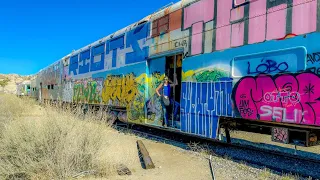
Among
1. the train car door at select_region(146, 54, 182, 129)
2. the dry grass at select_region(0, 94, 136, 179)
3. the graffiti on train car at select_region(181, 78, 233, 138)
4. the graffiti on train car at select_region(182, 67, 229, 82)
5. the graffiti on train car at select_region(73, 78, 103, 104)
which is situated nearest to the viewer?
the dry grass at select_region(0, 94, 136, 179)

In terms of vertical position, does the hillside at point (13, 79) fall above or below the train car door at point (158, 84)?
above

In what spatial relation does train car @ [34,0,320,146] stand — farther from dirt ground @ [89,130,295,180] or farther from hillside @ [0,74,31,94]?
hillside @ [0,74,31,94]

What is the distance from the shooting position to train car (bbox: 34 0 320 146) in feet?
16.6

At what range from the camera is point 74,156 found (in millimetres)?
5285

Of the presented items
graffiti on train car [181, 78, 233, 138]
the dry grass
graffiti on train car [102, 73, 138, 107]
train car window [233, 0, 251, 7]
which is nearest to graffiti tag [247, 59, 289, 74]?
graffiti on train car [181, 78, 233, 138]

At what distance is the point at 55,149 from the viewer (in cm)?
509

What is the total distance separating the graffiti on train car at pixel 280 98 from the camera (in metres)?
4.84

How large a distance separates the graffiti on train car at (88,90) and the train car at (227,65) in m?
2.25

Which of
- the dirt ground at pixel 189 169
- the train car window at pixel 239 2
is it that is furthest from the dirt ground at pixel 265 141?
the train car window at pixel 239 2

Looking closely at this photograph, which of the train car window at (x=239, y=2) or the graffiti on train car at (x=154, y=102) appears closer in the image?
the train car window at (x=239, y=2)

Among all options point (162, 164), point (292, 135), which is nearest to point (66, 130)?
point (162, 164)

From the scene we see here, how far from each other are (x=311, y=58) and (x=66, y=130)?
441 centimetres

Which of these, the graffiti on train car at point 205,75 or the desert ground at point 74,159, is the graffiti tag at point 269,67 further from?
the desert ground at point 74,159

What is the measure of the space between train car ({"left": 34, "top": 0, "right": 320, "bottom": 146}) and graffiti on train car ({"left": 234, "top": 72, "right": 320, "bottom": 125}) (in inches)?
0.6
